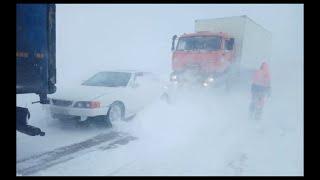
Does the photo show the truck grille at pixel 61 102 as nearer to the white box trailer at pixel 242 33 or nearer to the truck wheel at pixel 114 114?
the truck wheel at pixel 114 114

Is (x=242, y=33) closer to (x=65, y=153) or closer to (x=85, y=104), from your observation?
(x=85, y=104)

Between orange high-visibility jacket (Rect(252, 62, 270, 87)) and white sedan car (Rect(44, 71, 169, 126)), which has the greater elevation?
orange high-visibility jacket (Rect(252, 62, 270, 87))

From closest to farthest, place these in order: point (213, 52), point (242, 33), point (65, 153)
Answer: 1. point (65, 153)
2. point (213, 52)
3. point (242, 33)

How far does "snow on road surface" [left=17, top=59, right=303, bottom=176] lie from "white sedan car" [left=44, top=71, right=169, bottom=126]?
0.33 m

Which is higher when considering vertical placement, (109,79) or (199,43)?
(199,43)

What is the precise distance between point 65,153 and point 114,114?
2426 millimetres

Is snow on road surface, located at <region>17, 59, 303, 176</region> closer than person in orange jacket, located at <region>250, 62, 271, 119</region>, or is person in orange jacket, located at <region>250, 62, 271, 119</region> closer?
snow on road surface, located at <region>17, 59, 303, 176</region>

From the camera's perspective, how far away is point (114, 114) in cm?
877

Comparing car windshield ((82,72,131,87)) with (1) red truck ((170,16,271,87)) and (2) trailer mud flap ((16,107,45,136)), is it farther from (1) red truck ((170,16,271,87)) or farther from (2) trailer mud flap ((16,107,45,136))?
(2) trailer mud flap ((16,107,45,136))

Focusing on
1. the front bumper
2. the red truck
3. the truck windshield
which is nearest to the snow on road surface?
the front bumper

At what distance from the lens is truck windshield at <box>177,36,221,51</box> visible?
12.9 m

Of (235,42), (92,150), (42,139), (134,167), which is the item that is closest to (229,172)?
(134,167)

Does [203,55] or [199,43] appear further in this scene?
[199,43]

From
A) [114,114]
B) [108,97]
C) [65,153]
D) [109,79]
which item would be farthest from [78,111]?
[109,79]
